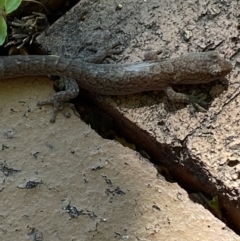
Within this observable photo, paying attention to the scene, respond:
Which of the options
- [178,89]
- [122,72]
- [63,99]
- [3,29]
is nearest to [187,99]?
[178,89]

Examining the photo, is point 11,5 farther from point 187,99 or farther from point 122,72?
point 187,99

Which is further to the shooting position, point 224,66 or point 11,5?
point 11,5

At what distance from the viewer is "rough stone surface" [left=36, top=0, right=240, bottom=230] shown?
2953mm

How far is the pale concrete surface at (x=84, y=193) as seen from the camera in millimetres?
2764

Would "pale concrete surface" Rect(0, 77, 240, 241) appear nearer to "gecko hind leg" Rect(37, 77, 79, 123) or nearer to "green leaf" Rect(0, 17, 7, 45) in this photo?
"gecko hind leg" Rect(37, 77, 79, 123)

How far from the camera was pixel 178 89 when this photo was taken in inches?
130

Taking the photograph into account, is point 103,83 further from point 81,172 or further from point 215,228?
point 215,228

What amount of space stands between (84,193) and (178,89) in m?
→ 0.92

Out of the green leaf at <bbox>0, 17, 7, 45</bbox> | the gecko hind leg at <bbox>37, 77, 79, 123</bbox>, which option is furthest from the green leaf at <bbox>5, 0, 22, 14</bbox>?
the gecko hind leg at <bbox>37, 77, 79, 123</bbox>

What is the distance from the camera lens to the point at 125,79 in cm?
325

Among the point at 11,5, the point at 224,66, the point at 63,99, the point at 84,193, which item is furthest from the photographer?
the point at 63,99

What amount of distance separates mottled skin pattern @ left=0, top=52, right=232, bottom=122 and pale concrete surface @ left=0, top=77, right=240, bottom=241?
0.91 feet

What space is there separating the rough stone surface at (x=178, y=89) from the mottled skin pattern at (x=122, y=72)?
0.24 ft

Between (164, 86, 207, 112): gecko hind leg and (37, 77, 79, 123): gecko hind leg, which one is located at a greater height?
(164, 86, 207, 112): gecko hind leg
